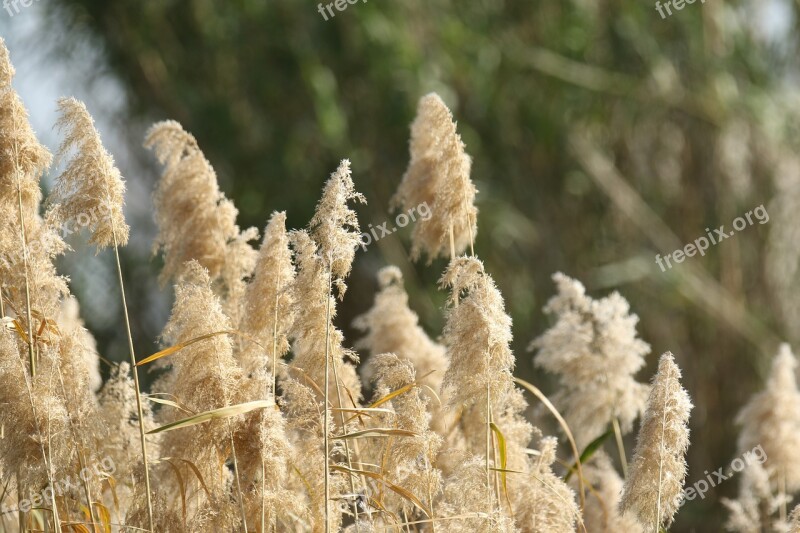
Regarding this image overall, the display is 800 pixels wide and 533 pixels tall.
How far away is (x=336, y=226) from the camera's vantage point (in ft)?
7.59

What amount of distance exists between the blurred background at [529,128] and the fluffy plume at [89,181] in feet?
18.6

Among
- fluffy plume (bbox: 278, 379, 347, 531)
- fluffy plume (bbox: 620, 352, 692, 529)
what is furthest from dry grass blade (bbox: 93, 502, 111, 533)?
fluffy plume (bbox: 620, 352, 692, 529)

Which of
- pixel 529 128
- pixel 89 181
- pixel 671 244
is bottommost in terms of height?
pixel 89 181

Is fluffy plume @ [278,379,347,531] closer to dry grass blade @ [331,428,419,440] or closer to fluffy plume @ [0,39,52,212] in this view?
dry grass blade @ [331,428,419,440]

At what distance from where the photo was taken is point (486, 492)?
2391mm

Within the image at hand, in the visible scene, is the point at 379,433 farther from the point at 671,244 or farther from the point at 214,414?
the point at 671,244

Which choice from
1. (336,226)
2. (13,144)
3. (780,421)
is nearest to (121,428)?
(13,144)

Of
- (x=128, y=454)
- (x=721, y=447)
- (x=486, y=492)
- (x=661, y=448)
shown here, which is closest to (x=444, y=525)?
(x=486, y=492)

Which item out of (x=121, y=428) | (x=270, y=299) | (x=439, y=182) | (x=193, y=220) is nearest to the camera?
(x=270, y=299)

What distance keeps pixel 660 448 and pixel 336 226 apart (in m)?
0.83

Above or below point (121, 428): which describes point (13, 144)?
above

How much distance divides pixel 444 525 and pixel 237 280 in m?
0.94

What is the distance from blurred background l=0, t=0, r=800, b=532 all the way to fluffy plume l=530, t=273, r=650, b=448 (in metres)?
4.49

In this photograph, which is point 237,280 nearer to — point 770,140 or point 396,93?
point 396,93
